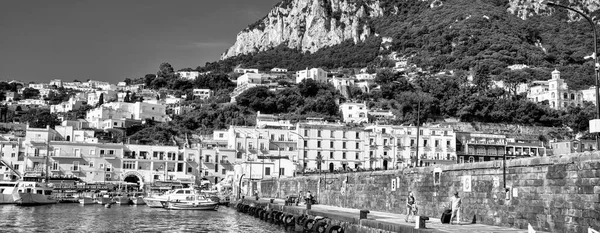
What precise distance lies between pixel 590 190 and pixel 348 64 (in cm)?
18005

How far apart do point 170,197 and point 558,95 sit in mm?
99006

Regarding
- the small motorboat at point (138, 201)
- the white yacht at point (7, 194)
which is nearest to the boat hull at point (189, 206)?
the small motorboat at point (138, 201)

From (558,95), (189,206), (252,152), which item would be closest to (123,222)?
(189,206)

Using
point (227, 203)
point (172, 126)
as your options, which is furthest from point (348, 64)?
point (227, 203)

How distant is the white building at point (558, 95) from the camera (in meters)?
129

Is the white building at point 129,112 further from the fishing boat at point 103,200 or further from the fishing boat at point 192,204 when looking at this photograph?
the fishing boat at point 192,204

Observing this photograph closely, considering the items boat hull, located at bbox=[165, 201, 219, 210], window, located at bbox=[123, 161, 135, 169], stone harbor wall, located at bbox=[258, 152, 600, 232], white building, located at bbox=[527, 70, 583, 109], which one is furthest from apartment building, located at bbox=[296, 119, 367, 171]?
white building, located at bbox=[527, 70, 583, 109]

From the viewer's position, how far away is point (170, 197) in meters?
57.6

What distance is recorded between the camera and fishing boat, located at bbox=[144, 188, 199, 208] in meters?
57.0

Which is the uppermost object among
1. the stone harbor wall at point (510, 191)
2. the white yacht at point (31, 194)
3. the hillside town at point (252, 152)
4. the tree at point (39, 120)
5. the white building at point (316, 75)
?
the white building at point (316, 75)

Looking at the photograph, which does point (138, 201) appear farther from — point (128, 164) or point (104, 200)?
point (128, 164)

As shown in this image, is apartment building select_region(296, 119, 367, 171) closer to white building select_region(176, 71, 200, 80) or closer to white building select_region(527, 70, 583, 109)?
white building select_region(527, 70, 583, 109)

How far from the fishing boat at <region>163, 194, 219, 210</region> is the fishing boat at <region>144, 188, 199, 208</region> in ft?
1.50

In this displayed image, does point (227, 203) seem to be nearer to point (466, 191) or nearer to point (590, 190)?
point (466, 191)
